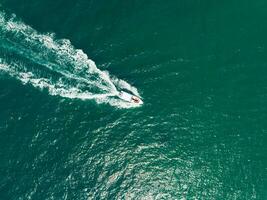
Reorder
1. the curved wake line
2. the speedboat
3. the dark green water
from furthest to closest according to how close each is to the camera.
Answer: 1. the curved wake line
2. the speedboat
3. the dark green water

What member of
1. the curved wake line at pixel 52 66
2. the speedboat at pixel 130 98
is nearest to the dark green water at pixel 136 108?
the curved wake line at pixel 52 66

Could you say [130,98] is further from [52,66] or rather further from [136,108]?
[52,66]

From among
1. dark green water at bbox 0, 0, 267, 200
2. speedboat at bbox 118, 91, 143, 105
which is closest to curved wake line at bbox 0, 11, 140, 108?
dark green water at bbox 0, 0, 267, 200

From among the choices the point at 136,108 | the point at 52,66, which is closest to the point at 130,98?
the point at 136,108

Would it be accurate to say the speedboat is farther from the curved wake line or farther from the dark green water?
the dark green water

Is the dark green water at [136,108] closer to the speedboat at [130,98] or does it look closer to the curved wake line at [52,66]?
the curved wake line at [52,66]

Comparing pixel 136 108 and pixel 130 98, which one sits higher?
pixel 130 98
